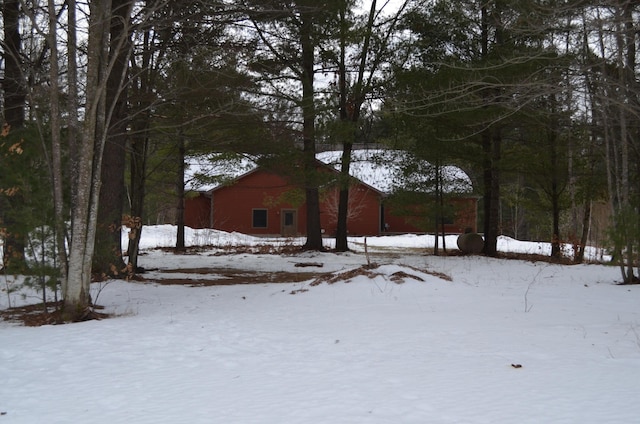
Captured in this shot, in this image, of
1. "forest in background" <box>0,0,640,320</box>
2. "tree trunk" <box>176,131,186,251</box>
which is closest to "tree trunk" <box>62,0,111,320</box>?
"forest in background" <box>0,0,640,320</box>

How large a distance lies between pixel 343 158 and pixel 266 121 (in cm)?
538

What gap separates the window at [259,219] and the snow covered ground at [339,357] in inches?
908

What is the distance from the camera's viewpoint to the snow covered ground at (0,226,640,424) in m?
4.13

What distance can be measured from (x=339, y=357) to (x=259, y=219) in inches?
1118

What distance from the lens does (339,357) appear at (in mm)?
5680

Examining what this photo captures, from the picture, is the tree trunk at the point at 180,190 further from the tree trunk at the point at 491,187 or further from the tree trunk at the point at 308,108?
the tree trunk at the point at 491,187

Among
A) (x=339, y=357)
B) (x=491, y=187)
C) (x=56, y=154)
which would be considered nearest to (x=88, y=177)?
(x=56, y=154)

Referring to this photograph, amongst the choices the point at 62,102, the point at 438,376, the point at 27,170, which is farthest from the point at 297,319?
the point at 62,102

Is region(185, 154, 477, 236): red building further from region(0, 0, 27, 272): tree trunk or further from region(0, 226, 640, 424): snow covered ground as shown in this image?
region(0, 226, 640, 424): snow covered ground

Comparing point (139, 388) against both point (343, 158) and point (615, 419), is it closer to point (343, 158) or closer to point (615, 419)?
point (615, 419)

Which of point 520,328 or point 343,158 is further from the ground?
point 343,158

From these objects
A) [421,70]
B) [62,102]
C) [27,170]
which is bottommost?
[27,170]

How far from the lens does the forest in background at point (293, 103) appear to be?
7.95 meters

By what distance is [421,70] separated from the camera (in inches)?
657
